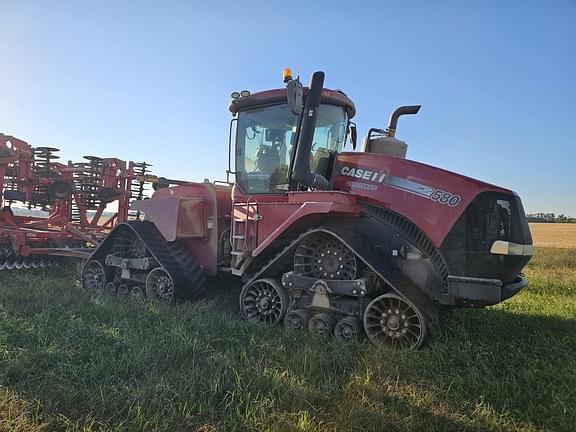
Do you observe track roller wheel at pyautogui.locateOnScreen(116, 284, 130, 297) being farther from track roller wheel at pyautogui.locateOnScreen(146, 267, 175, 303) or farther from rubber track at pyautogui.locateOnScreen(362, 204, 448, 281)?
rubber track at pyautogui.locateOnScreen(362, 204, 448, 281)

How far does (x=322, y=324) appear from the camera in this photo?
4.63 m

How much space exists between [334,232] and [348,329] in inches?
37.9

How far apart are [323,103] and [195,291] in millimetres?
2971

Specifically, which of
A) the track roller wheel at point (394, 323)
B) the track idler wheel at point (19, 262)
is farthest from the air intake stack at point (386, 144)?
the track idler wheel at point (19, 262)

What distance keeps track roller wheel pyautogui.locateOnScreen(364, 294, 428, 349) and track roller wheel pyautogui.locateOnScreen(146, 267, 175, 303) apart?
9.47 ft

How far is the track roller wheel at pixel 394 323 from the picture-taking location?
4.12 m

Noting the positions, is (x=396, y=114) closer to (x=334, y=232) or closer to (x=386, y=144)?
(x=386, y=144)

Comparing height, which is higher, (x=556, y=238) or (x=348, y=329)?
(x=556, y=238)

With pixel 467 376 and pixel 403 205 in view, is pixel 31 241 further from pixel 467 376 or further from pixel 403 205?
pixel 467 376

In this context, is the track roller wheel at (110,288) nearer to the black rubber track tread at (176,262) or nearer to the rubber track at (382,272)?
the black rubber track tread at (176,262)

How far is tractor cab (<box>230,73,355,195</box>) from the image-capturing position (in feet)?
17.7

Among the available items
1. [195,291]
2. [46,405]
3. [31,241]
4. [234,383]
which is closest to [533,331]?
[234,383]

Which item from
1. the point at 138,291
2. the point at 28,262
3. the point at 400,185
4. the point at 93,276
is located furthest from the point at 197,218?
the point at 28,262

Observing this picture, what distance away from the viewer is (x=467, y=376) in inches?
138
